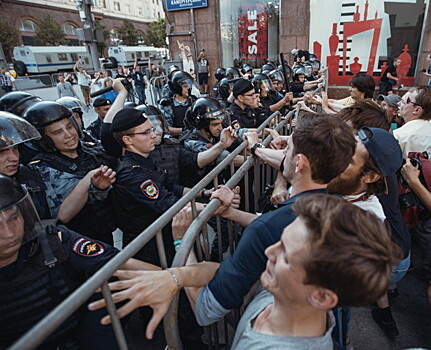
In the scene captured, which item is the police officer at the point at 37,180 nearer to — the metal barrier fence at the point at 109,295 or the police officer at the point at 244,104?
the metal barrier fence at the point at 109,295

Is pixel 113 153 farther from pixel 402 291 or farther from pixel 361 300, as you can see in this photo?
pixel 402 291

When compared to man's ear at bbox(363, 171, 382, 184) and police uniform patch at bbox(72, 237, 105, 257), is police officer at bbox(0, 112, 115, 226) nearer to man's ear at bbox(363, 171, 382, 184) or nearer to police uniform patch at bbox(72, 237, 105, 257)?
police uniform patch at bbox(72, 237, 105, 257)

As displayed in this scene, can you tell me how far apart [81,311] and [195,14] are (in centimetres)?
1263

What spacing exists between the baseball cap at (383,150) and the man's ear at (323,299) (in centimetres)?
104

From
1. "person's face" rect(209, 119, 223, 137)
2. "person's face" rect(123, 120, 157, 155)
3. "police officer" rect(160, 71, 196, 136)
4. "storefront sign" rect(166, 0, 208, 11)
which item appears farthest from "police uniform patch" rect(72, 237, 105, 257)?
"storefront sign" rect(166, 0, 208, 11)

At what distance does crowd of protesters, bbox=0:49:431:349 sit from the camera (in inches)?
33.5

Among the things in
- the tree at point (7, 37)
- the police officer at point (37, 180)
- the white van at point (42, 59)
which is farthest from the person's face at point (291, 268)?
the tree at point (7, 37)

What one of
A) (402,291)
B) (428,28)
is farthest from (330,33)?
(402,291)

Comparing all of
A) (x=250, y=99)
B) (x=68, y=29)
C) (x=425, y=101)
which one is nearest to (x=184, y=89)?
(x=250, y=99)

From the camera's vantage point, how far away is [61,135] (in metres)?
2.38

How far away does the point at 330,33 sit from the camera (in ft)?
33.3

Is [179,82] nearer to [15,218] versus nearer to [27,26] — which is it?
[15,218]

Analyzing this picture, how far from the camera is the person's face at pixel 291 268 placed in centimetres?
85

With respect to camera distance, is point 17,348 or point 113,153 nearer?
point 17,348
